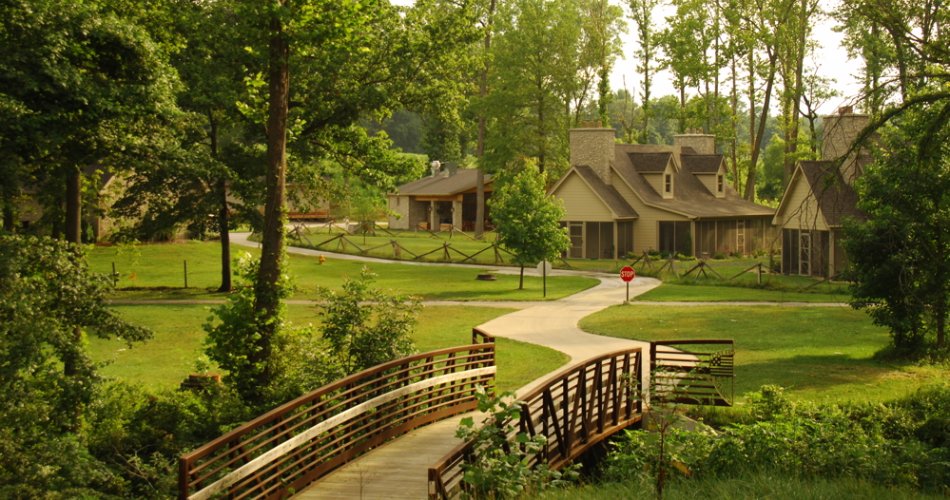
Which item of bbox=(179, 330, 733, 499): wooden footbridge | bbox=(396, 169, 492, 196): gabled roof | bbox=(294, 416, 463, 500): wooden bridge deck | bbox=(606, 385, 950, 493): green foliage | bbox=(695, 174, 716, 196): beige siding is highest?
bbox=(396, 169, 492, 196): gabled roof

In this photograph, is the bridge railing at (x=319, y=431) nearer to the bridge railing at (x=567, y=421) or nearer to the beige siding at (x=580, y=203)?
the bridge railing at (x=567, y=421)

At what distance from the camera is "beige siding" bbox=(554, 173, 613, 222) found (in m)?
54.6

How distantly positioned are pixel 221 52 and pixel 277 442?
66.7 ft

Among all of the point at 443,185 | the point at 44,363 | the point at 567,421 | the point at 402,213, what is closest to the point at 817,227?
the point at 567,421

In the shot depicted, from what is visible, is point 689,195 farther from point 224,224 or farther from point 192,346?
point 192,346

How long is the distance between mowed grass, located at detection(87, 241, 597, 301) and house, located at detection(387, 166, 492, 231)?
24.5 m

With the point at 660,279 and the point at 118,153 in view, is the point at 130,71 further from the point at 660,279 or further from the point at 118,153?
the point at 660,279

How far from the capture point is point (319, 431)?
12016 mm

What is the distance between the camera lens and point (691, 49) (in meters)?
66.4

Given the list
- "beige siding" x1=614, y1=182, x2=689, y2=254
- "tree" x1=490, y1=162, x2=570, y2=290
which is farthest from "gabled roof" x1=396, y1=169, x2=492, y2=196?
"tree" x1=490, y1=162, x2=570, y2=290

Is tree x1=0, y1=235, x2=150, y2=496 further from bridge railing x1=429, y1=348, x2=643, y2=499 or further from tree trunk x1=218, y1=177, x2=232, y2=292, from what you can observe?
tree trunk x1=218, y1=177, x2=232, y2=292

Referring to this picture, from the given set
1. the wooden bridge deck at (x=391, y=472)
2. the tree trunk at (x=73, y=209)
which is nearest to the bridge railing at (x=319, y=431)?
the wooden bridge deck at (x=391, y=472)

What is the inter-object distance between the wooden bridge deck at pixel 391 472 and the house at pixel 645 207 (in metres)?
40.8

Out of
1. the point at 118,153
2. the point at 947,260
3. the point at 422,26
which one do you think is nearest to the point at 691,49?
the point at 422,26
